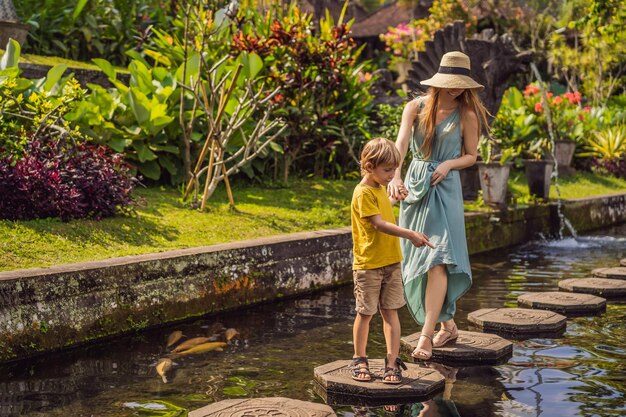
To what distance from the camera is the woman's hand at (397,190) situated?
5504mm

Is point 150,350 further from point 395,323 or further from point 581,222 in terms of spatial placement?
point 581,222

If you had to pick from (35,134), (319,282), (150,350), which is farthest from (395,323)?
(35,134)

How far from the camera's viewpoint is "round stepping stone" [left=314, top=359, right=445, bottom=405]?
4.98m

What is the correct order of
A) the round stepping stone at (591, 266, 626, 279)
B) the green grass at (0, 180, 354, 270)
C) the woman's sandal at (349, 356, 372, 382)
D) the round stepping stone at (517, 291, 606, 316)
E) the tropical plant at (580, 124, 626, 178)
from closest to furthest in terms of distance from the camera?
the woman's sandal at (349, 356, 372, 382)
the green grass at (0, 180, 354, 270)
the round stepping stone at (517, 291, 606, 316)
the round stepping stone at (591, 266, 626, 279)
the tropical plant at (580, 124, 626, 178)

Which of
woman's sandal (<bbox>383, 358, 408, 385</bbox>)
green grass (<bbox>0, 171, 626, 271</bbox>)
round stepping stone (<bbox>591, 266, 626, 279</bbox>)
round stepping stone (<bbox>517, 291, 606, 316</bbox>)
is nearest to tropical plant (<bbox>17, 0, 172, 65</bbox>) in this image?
green grass (<bbox>0, 171, 626, 271</bbox>)

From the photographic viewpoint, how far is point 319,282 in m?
8.42

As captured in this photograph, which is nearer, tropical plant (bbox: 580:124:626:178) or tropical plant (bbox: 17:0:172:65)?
tropical plant (bbox: 17:0:172:65)

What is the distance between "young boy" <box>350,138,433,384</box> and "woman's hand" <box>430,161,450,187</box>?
0.72 metres

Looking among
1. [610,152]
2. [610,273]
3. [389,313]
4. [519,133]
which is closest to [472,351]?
[389,313]

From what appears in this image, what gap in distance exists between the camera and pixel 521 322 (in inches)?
267

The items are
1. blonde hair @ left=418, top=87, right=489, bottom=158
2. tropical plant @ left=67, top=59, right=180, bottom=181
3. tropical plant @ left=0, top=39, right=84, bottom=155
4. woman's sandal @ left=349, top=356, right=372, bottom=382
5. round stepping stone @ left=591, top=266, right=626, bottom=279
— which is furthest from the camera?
tropical plant @ left=67, top=59, right=180, bottom=181

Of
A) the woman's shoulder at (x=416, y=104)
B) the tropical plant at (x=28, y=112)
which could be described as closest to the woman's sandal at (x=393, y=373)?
the woman's shoulder at (x=416, y=104)

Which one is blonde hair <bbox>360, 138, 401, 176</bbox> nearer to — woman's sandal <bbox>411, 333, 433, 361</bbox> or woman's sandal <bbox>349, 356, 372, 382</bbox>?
woman's sandal <bbox>349, 356, 372, 382</bbox>

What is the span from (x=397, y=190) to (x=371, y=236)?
1.88 ft
